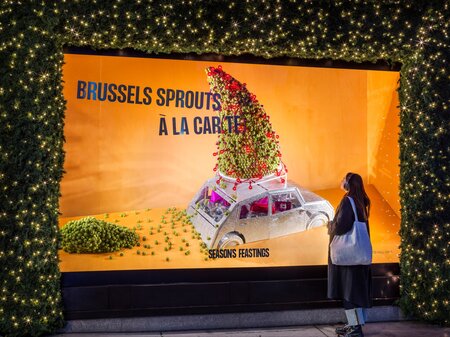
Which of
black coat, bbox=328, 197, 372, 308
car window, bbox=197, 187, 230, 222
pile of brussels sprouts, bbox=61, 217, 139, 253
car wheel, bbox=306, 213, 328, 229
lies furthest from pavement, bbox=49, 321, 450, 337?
car window, bbox=197, 187, 230, 222

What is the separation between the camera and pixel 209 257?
6848mm

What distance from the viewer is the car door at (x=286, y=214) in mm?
6973

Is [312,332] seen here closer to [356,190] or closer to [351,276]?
[351,276]

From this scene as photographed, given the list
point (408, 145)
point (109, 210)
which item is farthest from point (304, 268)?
point (109, 210)

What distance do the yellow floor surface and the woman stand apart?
2.81 feet

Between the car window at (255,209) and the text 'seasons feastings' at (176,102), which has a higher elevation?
the text 'seasons feastings' at (176,102)

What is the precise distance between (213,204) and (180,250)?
0.79 meters

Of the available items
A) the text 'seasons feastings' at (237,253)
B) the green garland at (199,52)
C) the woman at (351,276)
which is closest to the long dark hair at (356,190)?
the woman at (351,276)

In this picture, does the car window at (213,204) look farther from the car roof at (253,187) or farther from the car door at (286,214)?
the car door at (286,214)

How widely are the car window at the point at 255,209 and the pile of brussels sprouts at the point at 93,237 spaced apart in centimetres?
158

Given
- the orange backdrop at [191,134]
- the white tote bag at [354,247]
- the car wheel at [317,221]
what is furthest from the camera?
the car wheel at [317,221]

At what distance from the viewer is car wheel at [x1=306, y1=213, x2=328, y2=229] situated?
23.4 ft

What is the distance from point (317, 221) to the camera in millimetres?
7164

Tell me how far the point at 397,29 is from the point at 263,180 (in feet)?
9.62
